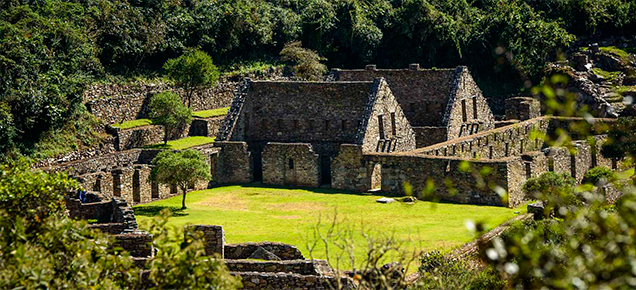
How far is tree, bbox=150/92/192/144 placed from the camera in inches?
2331

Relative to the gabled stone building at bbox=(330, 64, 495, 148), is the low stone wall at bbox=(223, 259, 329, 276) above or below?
below

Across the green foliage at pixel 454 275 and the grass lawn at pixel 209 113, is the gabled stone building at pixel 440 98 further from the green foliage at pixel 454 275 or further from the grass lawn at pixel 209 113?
the green foliage at pixel 454 275

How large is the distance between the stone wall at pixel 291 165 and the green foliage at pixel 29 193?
24.3 meters

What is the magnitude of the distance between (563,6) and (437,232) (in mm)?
47505

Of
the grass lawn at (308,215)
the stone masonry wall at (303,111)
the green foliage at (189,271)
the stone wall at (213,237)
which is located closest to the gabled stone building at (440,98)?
the stone masonry wall at (303,111)

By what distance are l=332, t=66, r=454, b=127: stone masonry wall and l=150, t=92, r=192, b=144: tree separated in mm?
12090

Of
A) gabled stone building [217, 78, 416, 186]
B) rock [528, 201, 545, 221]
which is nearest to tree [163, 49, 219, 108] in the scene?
gabled stone building [217, 78, 416, 186]

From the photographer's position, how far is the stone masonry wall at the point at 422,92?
199ft

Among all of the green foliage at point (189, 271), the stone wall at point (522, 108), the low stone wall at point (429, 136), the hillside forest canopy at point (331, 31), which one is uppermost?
the hillside forest canopy at point (331, 31)

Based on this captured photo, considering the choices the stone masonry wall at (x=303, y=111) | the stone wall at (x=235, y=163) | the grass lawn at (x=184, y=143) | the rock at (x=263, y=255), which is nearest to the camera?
the rock at (x=263, y=255)

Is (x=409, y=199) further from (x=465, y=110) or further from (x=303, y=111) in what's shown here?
(x=465, y=110)

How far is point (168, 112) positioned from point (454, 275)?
3455 centimetres

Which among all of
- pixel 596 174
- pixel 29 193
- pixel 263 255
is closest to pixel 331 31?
pixel 596 174

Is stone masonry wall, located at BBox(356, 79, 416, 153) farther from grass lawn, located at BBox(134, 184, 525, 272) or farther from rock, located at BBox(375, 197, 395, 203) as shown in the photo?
rock, located at BBox(375, 197, 395, 203)
